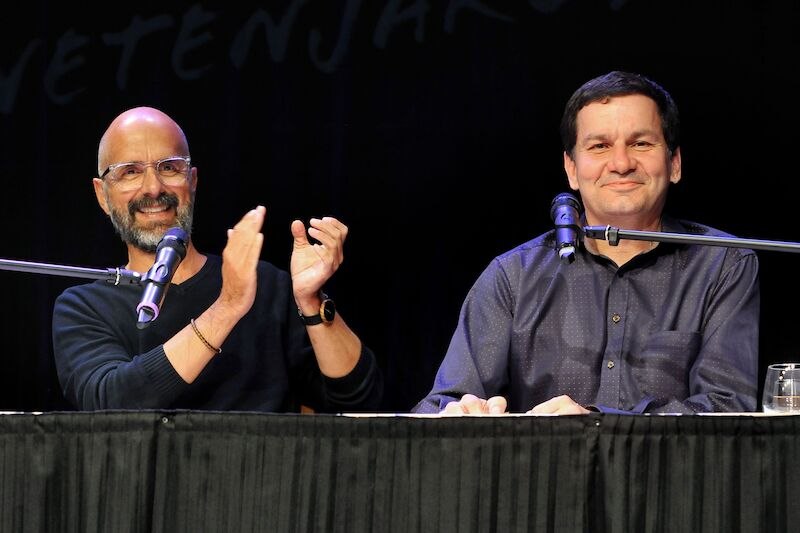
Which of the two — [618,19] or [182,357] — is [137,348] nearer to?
[182,357]

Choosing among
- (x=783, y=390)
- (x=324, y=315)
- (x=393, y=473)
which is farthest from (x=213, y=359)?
(x=783, y=390)

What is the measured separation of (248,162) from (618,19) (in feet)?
3.77

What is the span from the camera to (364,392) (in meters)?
2.89

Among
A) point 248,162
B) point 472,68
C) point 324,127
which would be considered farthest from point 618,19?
point 248,162

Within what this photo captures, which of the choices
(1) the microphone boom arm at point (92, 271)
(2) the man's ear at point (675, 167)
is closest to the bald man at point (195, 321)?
(1) the microphone boom arm at point (92, 271)

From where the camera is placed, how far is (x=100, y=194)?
130 inches

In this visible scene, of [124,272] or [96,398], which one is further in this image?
[96,398]

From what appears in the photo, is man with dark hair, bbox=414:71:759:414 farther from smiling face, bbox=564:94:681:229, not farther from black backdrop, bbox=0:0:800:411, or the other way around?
black backdrop, bbox=0:0:800:411

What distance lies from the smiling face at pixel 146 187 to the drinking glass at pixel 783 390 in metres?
1.67

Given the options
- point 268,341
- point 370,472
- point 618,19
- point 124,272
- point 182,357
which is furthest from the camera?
point 618,19

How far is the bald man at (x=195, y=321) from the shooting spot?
2.74 metres

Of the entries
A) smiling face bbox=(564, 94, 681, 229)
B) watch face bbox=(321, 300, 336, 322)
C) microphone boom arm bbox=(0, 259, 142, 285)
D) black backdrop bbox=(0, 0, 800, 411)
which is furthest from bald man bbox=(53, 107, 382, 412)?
smiling face bbox=(564, 94, 681, 229)

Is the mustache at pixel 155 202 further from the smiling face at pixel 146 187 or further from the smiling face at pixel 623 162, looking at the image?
the smiling face at pixel 623 162

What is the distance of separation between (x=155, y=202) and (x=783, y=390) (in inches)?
69.6
